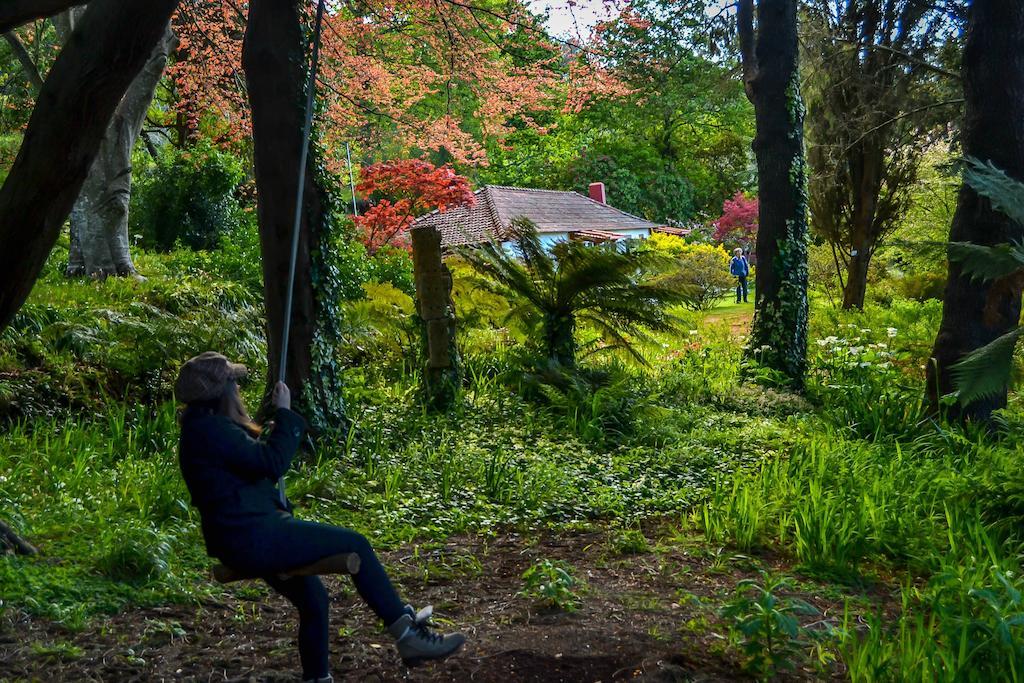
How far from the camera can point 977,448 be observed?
721cm

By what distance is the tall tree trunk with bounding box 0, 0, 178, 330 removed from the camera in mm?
4480

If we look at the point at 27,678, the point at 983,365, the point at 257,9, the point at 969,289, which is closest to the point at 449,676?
the point at 27,678

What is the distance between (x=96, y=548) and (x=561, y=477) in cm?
315

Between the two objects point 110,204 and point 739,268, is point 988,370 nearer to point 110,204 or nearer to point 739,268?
point 110,204

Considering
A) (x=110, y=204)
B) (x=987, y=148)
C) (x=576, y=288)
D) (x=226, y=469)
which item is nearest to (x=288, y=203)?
(x=576, y=288)

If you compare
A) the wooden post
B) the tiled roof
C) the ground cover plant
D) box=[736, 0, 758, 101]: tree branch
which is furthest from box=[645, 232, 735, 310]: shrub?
the wooden post

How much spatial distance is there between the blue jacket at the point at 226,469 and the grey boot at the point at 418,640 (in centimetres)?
62

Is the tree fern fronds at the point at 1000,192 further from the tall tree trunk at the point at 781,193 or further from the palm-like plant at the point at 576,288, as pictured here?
the tall tree trunk at the point at 781,193

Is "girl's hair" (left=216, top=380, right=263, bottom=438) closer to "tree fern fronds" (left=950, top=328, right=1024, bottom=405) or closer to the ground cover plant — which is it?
the ground cover plant

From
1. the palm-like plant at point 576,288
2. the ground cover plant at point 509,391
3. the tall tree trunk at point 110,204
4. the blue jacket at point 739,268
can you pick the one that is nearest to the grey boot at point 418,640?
the ground cover plant at point 509,391

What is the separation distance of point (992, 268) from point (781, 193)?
19.9ft

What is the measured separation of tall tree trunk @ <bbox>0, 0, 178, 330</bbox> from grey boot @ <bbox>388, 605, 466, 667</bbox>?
9.04ft

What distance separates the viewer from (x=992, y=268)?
4676 mm

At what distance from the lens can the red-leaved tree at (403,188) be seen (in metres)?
17.8
